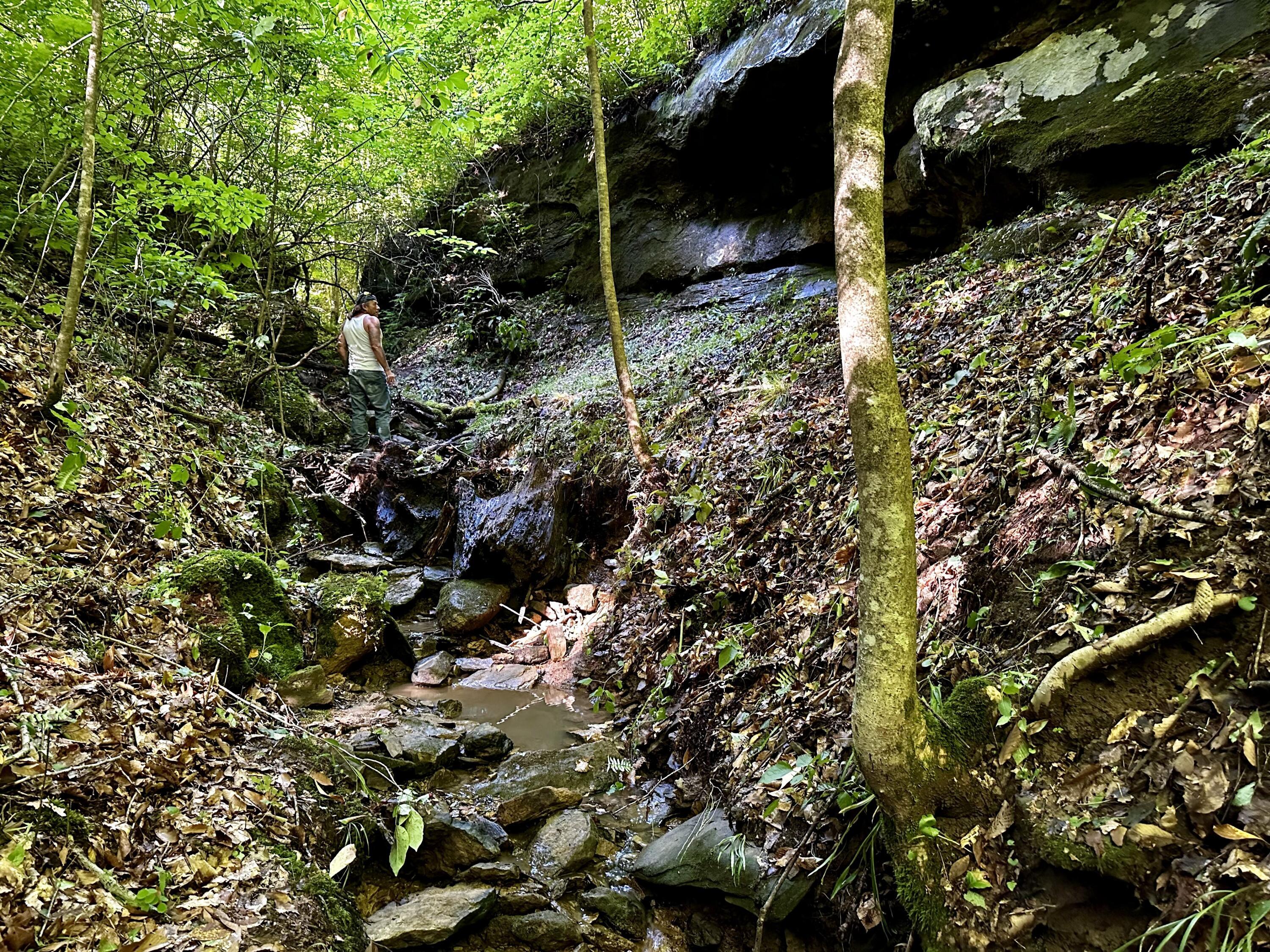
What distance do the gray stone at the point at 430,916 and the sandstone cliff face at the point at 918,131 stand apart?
27.0 feet

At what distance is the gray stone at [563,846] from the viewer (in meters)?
4.14

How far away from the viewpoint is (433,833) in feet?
13.6

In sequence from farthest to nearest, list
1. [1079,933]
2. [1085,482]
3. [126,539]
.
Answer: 1. [126,539]
2. [1085,482]
3. [1079,933]

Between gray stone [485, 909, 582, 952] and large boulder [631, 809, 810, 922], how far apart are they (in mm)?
520

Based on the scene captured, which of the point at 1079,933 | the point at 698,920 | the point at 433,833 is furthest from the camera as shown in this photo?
the point at 433,833

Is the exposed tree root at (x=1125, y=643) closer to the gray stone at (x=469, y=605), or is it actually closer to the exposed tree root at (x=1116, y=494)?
the exposed tree root at (x=1116, y=494)

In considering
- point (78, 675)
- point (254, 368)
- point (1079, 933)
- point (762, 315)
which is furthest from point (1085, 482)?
point (254, 368)

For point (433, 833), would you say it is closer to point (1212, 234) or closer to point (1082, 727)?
point (1082, 727)

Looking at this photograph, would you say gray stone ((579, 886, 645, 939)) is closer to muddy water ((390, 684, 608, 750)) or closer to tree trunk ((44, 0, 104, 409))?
muddy water ((390, 684, 608, 750))

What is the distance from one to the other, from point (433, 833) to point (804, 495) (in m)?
3.63

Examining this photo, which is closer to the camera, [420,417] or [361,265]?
[420,417]

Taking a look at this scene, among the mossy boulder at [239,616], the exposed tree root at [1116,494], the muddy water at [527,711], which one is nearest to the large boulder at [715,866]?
the muddy water at [527,711]

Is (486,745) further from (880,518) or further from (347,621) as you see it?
(880,518)

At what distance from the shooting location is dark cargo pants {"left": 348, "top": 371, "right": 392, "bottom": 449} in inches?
436
